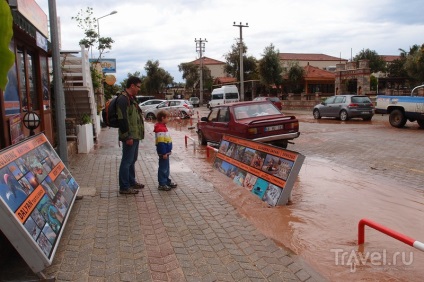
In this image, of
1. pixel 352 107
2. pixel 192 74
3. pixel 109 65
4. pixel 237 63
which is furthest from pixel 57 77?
pixel 192 74

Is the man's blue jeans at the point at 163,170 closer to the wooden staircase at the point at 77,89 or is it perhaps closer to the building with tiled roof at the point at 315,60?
the wooden staircase at the point at 77,89

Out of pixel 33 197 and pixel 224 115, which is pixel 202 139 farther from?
pixel 33 197

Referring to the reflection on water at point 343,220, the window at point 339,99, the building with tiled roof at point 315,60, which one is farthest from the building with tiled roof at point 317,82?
the reflection on water at point 343,220

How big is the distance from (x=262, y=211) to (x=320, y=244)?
1.28m

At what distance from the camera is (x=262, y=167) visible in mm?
6477

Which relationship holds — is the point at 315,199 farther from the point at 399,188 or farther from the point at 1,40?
the point at 1,40

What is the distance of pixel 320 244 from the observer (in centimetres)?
437

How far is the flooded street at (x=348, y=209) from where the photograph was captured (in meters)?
3.84

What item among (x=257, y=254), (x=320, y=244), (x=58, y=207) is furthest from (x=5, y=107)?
(x=320, y=244)

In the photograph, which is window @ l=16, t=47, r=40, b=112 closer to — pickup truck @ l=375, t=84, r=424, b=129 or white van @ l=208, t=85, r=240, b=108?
pickup truck @ l=375, t=84, r=424, b=129

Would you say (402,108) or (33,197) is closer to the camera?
(33,197)

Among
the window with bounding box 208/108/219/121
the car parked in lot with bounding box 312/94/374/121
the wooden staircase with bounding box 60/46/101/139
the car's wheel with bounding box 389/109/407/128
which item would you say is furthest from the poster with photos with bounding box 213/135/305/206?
the car parked in lot with bounding box 312/94/374/121

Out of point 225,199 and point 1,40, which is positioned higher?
point 1,40

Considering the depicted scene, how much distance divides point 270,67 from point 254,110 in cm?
3705
